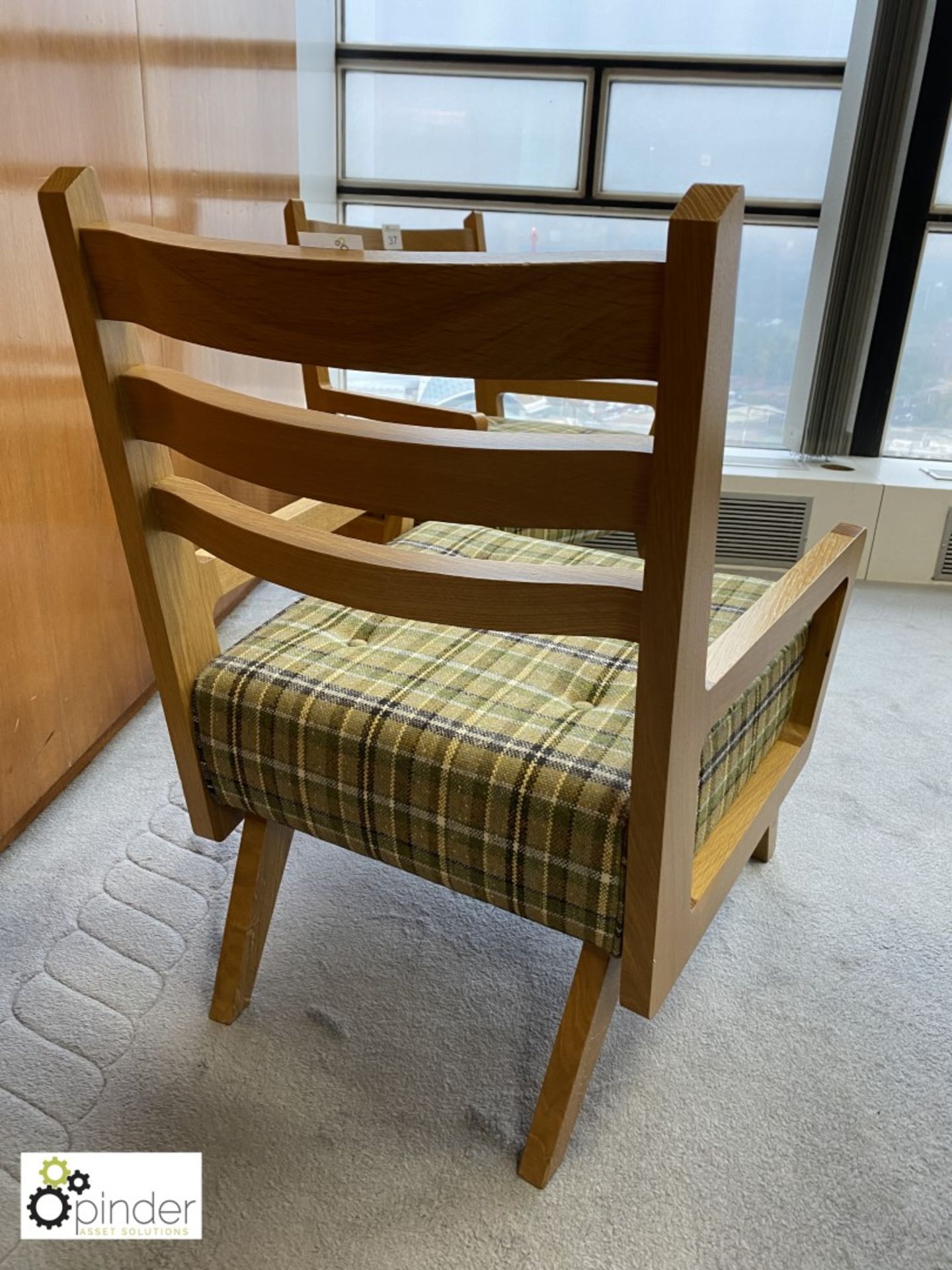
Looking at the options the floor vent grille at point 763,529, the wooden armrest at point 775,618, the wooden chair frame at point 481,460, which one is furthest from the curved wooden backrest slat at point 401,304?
the floor vent grille at point 763,529

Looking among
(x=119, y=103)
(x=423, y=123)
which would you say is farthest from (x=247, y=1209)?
(x=423, y=123)

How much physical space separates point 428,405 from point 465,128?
1631mm

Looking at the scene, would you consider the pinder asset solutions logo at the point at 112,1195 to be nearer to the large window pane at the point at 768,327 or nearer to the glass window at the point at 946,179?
the large window pane at the point at 768,327

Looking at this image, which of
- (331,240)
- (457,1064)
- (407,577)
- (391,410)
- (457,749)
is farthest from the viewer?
(331,240)

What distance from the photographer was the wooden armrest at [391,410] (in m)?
1.70

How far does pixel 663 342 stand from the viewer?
591 millimetres

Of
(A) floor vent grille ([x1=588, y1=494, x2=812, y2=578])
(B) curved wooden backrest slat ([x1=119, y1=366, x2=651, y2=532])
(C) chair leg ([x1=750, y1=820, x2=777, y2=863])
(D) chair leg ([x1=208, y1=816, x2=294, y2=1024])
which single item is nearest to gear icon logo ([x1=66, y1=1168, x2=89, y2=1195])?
(D) chair leg ([x1=208, y1=816, x2=294, y2=1024])

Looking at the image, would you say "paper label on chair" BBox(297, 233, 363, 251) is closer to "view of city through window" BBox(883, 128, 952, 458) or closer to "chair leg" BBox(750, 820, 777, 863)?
"chair leg" BBox(750, 820, 777, 863)

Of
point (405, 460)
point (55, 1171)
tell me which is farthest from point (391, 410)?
point (55, 1171)

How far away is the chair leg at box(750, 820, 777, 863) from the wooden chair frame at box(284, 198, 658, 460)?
809 millimetres

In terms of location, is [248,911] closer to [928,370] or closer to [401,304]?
[401,304]

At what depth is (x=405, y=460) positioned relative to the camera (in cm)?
71

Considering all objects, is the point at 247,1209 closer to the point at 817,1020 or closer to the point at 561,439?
the point at 817,1020

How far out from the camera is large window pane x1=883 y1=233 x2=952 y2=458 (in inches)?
112
